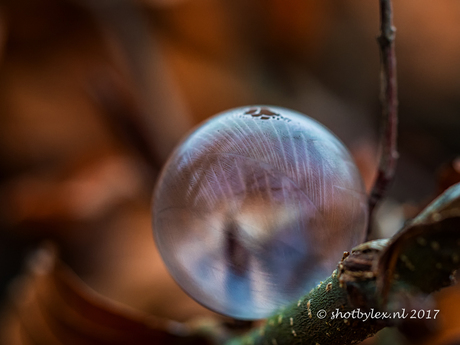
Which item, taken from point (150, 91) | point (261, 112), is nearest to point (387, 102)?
point (261, 112)

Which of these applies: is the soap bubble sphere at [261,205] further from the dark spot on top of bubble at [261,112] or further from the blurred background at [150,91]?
the blurred background at [150,91]

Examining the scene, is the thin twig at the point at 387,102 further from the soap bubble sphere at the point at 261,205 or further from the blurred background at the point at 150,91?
the blurred background at the point at 150,91

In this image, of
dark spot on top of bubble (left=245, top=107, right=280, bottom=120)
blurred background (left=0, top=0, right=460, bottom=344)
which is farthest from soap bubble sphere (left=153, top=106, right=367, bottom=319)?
blurred background (left=0, top=0, right=460, bottom=344)

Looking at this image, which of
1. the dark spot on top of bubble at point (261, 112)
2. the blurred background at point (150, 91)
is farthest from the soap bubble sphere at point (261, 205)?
the blurred background at point (150, 91)

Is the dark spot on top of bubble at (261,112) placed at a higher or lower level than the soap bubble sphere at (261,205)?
higher

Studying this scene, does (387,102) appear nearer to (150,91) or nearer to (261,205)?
(261,205)

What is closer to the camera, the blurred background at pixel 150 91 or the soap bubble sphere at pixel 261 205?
the soap bubble sphere at pixel 261 205

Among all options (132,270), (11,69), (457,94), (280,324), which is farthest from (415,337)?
(11,69)
